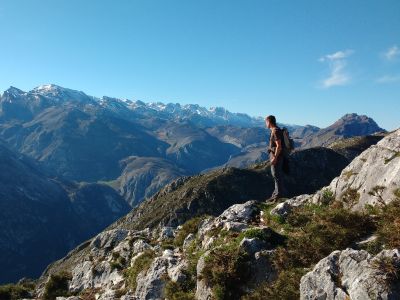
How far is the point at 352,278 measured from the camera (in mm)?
11359

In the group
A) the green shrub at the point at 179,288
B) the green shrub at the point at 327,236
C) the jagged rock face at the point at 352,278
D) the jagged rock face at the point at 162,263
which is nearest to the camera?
the jagged rock face at the point at 352,278

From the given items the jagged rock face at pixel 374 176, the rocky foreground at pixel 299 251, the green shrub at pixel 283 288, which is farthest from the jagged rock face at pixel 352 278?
the jagged rock face at pixel 374 176

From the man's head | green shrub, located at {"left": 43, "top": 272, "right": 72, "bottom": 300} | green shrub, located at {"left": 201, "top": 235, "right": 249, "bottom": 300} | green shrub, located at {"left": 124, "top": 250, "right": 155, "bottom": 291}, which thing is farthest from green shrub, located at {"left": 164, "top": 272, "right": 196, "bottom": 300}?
green shrub, located at {"left": 43, "top": 272, "right": 72, "bottom": 300}

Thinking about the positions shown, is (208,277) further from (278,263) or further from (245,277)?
(278,263)

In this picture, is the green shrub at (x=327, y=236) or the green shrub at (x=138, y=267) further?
the green shrub at (x=138, y=267)

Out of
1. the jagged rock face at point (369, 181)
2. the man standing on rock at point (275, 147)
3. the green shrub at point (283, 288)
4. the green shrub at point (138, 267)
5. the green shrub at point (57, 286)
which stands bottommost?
the green shrub at point (57, 286)

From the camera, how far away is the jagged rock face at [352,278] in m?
10.5

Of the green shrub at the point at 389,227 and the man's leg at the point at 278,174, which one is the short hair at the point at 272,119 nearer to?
the man's leg at the point at 278,174

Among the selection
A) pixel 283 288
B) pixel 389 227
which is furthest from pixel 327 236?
pixel 283 288

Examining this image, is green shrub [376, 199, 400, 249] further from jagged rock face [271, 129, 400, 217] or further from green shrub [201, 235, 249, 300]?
green shrub [201, 235, 249, 300]

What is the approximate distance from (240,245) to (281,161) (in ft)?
24.7

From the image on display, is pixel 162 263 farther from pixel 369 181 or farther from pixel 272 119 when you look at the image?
pixel 369 181

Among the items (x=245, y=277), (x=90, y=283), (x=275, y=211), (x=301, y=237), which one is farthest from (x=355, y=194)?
(x=90, y=283)

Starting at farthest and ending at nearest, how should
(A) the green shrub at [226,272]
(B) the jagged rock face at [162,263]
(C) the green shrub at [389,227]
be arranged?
(B) the jagged rock face at [162,263]
(A) the green shrub at [226,272]
(C) the green shrub at [389,227]
